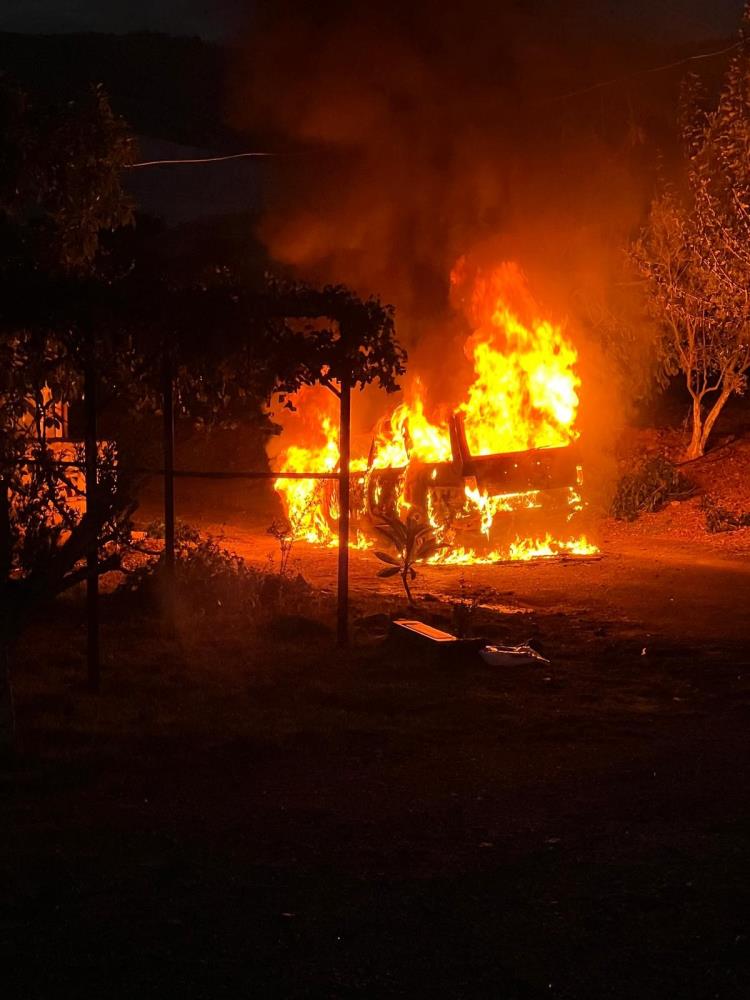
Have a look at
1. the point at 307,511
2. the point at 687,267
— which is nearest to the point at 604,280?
the point at 687,267

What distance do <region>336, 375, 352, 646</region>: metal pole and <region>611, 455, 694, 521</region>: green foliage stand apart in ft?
31.5

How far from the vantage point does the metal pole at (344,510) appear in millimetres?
8336

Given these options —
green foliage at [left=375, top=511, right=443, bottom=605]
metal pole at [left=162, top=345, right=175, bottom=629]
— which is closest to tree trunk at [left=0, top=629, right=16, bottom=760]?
metal pole at [left=162, top=345, right=175, bottom=629]

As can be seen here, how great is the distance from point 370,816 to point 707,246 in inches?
532

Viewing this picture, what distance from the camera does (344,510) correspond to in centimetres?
859

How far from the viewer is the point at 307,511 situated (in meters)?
15.8

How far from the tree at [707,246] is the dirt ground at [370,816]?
806 centimetres

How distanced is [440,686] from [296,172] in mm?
13895

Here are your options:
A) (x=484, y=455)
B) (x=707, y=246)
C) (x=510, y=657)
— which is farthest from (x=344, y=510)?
(x=707, y=246)

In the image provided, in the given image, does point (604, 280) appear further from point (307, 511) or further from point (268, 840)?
point (268, 840)

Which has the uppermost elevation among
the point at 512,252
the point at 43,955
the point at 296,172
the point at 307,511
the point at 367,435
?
the point at 296,172

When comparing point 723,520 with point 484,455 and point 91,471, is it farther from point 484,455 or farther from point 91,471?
point 91,471

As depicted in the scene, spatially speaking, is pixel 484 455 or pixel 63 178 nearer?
pixel 63 178

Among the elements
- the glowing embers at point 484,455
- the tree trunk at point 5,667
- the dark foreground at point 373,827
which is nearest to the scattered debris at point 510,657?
the dark foreground at point 373,827
